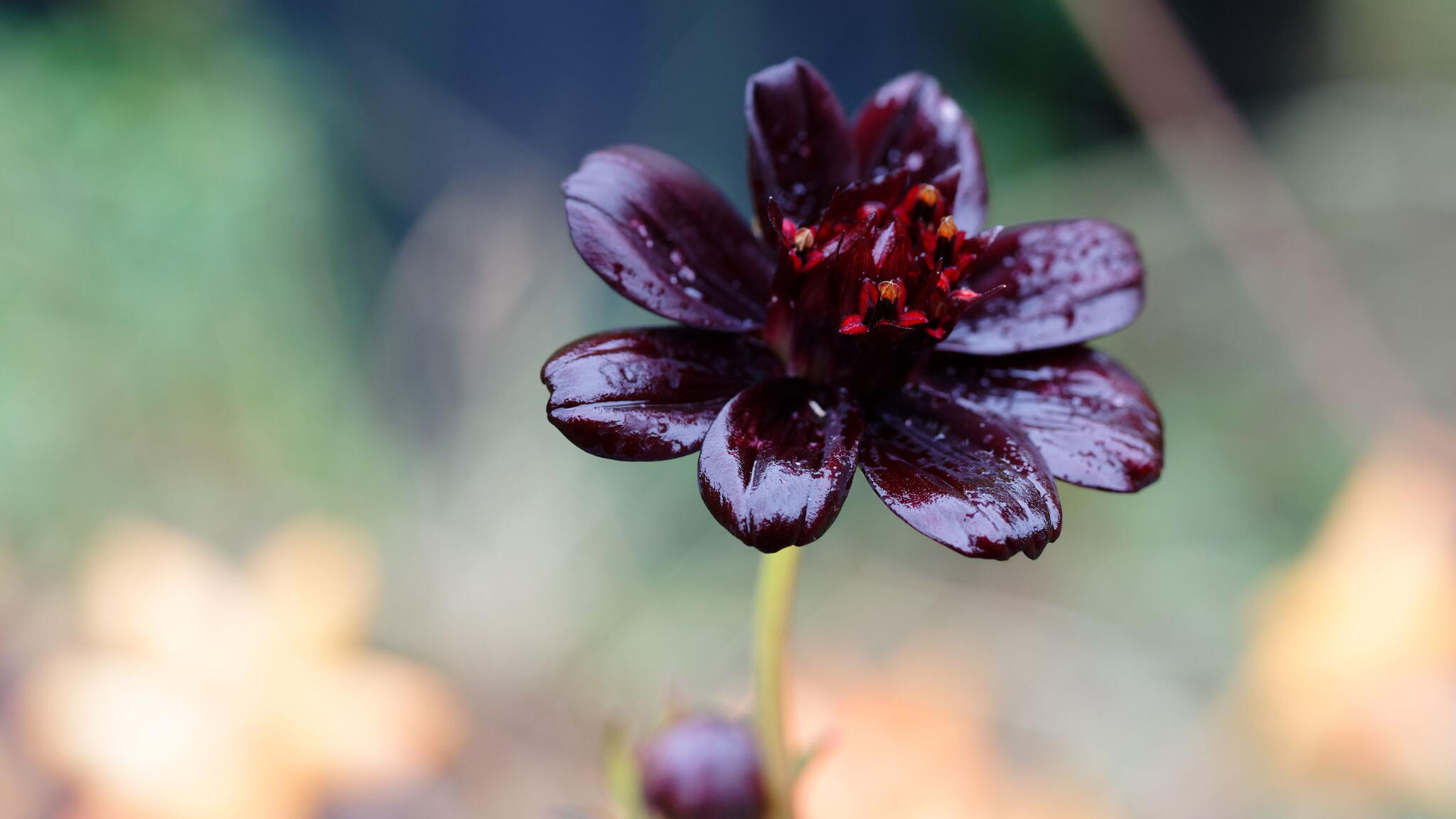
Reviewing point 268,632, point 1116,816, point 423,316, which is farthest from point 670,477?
point 1116,816

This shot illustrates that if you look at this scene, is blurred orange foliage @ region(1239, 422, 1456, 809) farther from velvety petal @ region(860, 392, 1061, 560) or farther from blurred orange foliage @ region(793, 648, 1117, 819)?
velvety petal @ region(860, 392, 1061, 560)

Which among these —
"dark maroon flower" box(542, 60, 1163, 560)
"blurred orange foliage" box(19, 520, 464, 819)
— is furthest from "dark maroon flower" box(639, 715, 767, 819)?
"blurred orange foliage" box(19, 520, 464, 819)

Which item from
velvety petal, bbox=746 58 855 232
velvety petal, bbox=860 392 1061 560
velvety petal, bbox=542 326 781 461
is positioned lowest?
velvety petal, bbox=860 392 1061 560

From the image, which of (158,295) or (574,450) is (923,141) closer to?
(574,450)

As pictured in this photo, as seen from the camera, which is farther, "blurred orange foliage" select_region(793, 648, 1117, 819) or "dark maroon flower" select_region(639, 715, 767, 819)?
"blurred orange foliage" select_region(793, 648, 1117, 819)

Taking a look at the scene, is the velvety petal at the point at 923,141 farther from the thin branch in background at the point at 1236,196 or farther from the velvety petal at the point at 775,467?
the thin branch in background at the point at 1236,196

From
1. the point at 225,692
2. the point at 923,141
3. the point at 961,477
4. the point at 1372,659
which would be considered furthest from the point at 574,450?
the point at 961,477
